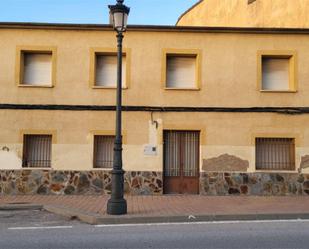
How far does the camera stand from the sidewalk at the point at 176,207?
460 inches

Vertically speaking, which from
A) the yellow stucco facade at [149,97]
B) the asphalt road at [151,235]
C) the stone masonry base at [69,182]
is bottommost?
the asphalt road at [151,235]

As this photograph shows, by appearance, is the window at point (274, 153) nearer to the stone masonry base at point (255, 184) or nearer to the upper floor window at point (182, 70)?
the stone masonry base at point (255, 184)

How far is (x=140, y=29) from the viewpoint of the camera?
17.2m

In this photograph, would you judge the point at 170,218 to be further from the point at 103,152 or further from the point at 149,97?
the point at 149,97

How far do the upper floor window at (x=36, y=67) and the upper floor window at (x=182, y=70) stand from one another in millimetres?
4220

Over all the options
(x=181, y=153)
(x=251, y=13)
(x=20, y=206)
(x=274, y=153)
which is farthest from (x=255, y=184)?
(x=251, y=13)

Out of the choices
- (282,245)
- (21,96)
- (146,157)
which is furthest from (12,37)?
(282,245)

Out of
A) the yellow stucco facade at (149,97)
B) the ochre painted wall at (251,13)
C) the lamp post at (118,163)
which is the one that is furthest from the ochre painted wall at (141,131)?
the ochre painted wall at (251,13)

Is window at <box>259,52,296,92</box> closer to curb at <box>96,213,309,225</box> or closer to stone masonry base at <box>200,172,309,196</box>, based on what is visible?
stone masonry base at <box>200,172,309,196</box>

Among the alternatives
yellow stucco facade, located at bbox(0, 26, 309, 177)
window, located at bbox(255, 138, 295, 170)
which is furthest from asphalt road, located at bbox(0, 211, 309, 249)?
window, located at bbox(255, 138, 295, 170)

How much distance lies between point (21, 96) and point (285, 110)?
9629 mm

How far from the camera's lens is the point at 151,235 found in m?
9.53

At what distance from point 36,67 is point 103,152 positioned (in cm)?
401

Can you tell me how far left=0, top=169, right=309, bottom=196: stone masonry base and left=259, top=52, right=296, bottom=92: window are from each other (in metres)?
3.23
